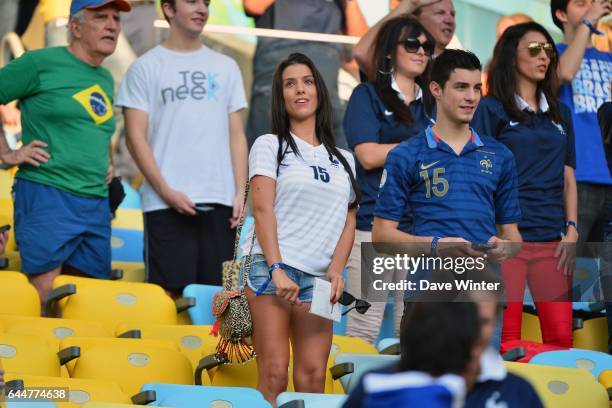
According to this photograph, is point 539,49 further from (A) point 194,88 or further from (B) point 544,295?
(A) point 194,88

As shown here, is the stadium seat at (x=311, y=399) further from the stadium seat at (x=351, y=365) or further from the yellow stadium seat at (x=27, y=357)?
the yellow stadium seat at (x=27, y=357)

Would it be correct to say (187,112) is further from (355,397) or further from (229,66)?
(355,397)

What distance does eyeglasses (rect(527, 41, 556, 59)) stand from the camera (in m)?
6.45

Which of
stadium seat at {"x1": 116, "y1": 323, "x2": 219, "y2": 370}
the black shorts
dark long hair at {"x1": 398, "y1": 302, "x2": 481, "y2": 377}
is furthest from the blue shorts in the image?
dark long hair at {"x1": 398, "y1": 302, "x2": 481, "y2": 377}

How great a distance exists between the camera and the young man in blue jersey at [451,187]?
497 cm

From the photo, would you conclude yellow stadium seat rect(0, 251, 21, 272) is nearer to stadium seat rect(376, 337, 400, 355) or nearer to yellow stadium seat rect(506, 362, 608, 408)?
stadium seat rect(376, 337, 400, 355)

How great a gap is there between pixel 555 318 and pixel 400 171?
1.65m

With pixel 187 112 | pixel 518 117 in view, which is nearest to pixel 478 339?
pixel 518 117

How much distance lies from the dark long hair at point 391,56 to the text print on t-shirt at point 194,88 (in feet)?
3.54

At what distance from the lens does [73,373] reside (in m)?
5.34

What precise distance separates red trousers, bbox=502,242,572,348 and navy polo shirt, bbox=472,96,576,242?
12 cm

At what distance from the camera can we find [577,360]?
5.89 metres

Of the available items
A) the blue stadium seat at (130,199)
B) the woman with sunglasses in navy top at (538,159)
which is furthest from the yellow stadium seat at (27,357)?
the blue stadium seat at (130,199)

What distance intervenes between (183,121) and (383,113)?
1.25m
